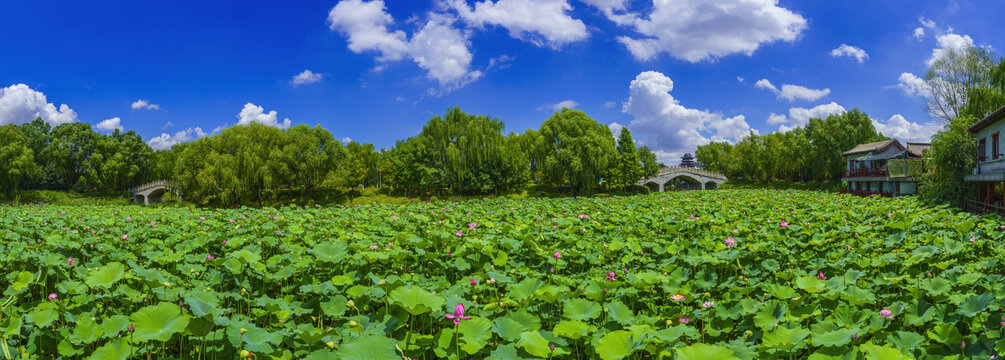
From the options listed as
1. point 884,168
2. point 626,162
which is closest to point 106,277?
point 626,162

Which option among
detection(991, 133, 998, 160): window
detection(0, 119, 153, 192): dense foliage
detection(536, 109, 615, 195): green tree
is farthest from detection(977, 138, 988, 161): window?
detection(0, 119, 153, 192): dense foliage

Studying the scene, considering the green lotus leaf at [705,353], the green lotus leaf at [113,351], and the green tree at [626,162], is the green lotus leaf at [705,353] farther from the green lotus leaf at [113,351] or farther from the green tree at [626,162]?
the green tree at [626,162]

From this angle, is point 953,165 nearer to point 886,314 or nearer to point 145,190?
point 886,314

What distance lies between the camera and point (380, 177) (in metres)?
60.2

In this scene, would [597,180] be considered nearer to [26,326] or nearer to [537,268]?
[537,268]

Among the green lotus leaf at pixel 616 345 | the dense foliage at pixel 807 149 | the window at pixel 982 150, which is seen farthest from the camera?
the dense foliage at pixel 807 149

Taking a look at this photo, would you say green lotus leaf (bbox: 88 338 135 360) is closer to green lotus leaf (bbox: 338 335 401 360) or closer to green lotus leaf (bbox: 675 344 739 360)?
green lotus leaf (bbox: 338 335 401 360)

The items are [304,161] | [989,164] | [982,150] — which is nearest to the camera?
[989,164]

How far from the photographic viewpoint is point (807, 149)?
44219mm

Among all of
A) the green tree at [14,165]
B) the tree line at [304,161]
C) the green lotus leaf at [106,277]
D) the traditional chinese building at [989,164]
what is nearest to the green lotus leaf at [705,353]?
the green lotus leaf at [106,277]

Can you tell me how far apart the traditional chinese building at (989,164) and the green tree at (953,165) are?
0.30 m

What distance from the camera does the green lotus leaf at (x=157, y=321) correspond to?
7.32 ft

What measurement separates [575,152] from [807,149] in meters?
24.1

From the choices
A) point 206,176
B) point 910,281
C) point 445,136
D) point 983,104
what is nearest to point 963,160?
point 983,104
